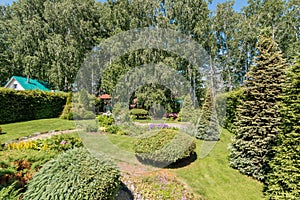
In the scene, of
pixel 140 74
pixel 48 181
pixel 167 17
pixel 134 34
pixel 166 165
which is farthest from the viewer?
pixel 167 17

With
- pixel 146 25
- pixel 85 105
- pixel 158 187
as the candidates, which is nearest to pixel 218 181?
pixel 158 187

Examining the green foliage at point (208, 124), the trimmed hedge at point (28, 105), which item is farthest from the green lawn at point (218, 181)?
the trimmed hedge at point (28, 105)

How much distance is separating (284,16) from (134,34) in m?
15.3

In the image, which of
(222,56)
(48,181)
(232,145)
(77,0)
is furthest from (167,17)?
(48,181)

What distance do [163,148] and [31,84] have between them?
23.4m

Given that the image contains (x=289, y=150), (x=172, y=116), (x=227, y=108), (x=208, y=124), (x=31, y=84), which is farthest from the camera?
(x=31, y=84)

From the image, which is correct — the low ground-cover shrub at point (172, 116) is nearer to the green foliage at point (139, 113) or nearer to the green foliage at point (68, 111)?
the green foliage at point (139, 113)

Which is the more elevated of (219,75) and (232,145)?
(219,75)

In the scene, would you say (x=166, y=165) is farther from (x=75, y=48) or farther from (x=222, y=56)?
(x=222, y=56)

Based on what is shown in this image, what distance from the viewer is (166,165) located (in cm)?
479

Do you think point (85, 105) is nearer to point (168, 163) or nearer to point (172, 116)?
point (168, 163)

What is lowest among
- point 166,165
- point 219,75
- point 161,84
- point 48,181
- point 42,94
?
point 166,165

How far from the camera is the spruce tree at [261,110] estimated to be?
4043 mm

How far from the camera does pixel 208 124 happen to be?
7770mm
